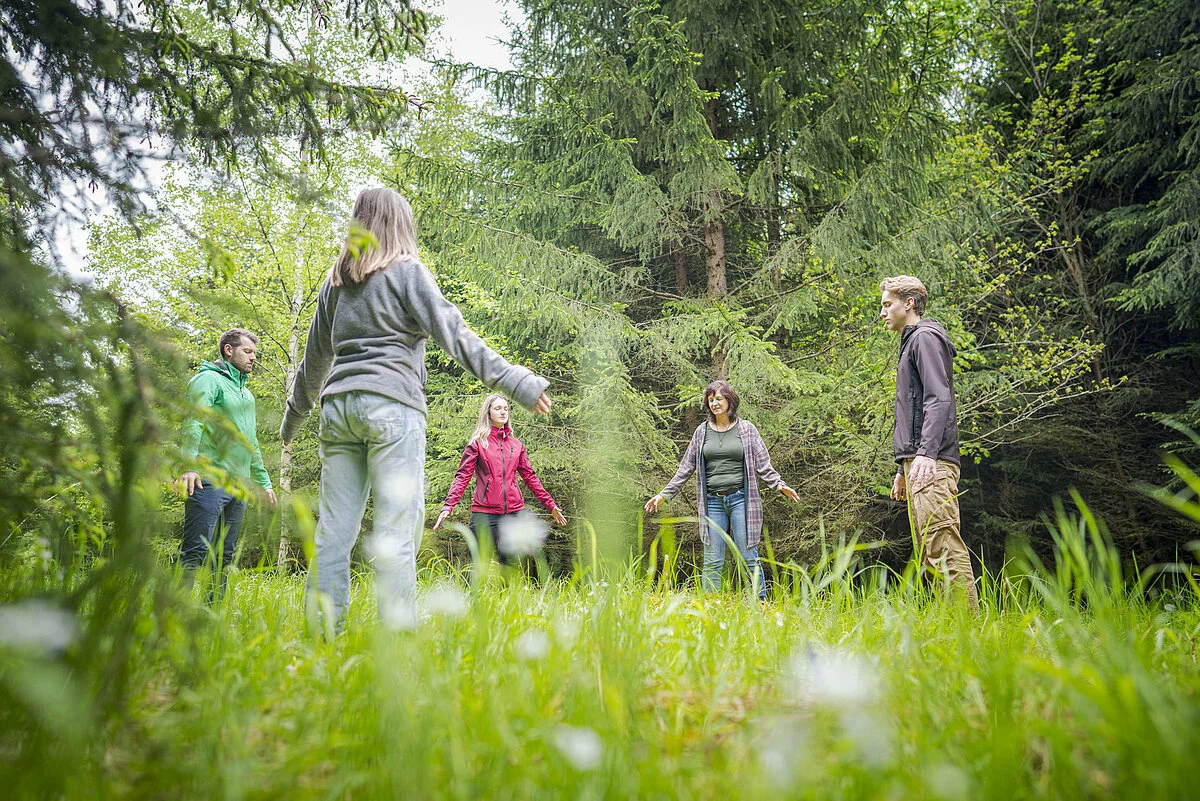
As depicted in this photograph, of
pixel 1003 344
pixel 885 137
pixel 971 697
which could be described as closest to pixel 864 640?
pixel 971 697

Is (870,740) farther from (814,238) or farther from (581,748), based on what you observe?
(814,238)

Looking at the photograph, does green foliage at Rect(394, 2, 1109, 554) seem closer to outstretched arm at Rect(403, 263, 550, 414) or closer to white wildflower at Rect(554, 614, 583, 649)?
outstretched arm at Rect(403, 263, 550, 414)

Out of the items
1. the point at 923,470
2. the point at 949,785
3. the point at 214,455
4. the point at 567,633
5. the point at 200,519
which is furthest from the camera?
the point at 200,519

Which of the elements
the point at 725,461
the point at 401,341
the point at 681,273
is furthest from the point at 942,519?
the point at 681,273

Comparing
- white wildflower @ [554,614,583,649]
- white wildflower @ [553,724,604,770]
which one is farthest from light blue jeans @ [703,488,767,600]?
white wildflower @ [553,724,604,770]

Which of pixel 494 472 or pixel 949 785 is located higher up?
pixel 494 472

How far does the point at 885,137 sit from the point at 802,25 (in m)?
1.90

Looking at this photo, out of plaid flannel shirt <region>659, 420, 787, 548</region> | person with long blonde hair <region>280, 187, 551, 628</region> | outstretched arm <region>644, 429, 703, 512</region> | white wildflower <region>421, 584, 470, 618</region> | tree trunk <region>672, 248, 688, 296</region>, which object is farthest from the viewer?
tree trunk <region>672, 248, 688, 296</region>

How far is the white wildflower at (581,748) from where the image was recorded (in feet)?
3.60

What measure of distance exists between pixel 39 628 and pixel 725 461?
517cm

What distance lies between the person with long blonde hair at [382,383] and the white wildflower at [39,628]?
1.26 m

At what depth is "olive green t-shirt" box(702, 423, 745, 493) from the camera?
592cm

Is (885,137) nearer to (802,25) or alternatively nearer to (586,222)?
(802,25)

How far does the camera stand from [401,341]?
9.05 feet
